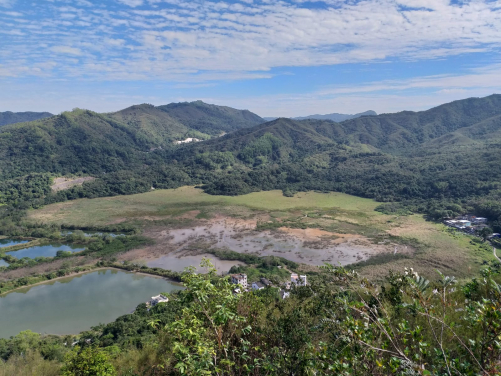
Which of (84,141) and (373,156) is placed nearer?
(373,156)

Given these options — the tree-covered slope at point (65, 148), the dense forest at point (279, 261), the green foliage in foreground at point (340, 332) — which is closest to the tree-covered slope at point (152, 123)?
the dense forest at point (279, 261)

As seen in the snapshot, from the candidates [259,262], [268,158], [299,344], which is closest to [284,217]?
[259,262]

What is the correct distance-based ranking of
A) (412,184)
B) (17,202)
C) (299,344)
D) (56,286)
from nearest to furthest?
(299,344) → (56,286) → (17,202) → (412,184)

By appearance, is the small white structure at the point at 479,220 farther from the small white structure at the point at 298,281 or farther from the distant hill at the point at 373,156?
the small white structure at the point at 298,281

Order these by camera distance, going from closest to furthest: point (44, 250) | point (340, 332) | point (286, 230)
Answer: point (340, 332)
point (44, 250)
point (286, 230)

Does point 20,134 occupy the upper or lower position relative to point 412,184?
upper

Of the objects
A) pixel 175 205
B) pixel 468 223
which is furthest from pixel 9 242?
pixel 468 223

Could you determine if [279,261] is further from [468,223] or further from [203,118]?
[203,118]

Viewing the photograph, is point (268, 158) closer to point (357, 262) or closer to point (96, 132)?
point (96, 132)
